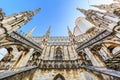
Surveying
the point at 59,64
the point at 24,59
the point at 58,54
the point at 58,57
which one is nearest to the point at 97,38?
the point at 59,64

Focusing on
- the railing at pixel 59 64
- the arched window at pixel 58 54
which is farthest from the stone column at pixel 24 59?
the arched window at pixel 58 54

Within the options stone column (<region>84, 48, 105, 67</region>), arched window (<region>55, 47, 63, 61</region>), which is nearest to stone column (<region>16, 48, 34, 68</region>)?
arched window (<region>55, 47, 63, 61</region>)

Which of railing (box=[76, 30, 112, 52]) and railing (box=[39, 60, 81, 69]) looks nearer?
railing (box=[39, 60, 81, 69])

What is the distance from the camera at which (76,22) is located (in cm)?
5038

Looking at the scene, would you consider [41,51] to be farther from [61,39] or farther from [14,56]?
[61,39]

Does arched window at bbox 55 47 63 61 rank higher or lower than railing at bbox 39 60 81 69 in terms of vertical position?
higher

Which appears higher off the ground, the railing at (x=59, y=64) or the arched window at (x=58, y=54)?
the arched window at (x=58, y=54)

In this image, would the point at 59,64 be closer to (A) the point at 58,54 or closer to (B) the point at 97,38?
(A) the point at 58,54

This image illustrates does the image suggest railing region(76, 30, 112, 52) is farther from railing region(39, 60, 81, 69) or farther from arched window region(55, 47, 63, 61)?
arched window region(55, 47, 63, 61)

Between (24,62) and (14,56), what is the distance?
5980mm

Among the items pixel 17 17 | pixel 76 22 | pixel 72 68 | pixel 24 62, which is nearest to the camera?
pixel 24 62

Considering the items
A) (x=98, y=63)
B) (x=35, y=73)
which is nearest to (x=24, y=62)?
(x=35, y=73)

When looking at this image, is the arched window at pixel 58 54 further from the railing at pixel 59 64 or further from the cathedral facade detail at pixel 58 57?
the railing at pixel 59 64

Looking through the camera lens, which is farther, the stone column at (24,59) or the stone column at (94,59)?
the stone column at (24,59)
